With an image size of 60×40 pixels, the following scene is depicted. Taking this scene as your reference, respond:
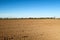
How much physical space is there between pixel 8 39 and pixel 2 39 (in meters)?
0.47

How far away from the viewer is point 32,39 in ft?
41.1

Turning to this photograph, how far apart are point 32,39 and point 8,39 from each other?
1920 millimetres

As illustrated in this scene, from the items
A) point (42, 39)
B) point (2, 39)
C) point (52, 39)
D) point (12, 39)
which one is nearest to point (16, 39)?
point (12, 39)

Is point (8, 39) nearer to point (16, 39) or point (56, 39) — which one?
point (16, 39)

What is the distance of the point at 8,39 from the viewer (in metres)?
12.3

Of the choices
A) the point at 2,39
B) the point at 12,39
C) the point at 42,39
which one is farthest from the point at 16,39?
the point at 42,39

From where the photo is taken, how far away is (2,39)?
1227 cm

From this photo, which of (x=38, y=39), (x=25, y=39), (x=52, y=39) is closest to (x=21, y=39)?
(x=25, y=39)

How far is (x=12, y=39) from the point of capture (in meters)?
12.4

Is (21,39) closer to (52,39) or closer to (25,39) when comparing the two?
(25,39)

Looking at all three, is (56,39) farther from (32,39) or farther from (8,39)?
(8,39)

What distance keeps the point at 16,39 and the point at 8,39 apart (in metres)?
0.64

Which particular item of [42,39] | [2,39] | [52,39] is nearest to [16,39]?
[2,39]

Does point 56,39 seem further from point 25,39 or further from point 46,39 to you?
point 25,39
